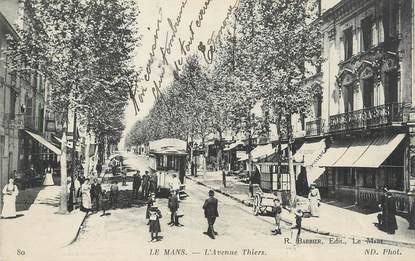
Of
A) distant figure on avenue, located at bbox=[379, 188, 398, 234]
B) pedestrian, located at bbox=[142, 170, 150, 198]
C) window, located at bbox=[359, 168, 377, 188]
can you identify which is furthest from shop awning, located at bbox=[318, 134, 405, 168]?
pedestrian, located at bbox=[142, 170, 150, 198]

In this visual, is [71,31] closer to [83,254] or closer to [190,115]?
[83,254]

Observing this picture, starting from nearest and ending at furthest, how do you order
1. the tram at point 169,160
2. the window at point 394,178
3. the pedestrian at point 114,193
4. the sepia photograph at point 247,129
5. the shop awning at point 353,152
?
the sepia photograph at point 247,129, the window at point 394,178, the shop awning at point 353,152, the pedestrian at point 114,193, the tram at point 169,160

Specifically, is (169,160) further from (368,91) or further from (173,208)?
(368,91)

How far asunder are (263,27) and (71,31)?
9.66m

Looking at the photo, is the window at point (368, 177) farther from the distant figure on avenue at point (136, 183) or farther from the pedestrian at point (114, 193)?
the pedestrian at point (114, 193)

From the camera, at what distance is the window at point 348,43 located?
78.5 feet

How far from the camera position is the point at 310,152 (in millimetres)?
25750

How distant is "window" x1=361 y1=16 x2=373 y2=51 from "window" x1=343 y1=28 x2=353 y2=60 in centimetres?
152

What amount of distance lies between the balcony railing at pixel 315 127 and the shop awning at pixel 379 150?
6.51m

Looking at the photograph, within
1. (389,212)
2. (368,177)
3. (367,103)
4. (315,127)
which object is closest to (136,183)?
(315,127)

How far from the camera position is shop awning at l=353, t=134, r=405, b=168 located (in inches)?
703

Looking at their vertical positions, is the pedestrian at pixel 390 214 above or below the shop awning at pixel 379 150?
below

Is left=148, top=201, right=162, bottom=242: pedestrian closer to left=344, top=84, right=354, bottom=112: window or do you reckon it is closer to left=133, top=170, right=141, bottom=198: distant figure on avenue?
left=133, top=170, right=141, bottom=198: distant figure on avenue

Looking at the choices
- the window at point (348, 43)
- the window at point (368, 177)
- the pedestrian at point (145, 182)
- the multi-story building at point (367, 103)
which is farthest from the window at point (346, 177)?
the pedestrian at point (145, 182)
